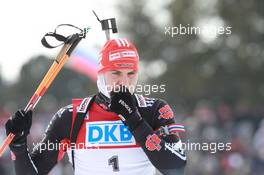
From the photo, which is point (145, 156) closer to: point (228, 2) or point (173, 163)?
point (173, 163)

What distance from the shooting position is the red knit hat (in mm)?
4500

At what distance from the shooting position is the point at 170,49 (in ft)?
94.6

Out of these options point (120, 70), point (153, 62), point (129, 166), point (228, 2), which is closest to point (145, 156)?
point (129, 166)

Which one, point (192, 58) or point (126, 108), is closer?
point (126, 108)

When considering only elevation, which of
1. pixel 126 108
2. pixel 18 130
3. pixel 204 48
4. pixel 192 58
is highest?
pixel 126 108

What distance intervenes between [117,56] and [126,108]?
1.41ft

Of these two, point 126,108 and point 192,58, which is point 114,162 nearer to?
point 126,108

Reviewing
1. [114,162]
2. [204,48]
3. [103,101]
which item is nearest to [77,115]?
[103,101]

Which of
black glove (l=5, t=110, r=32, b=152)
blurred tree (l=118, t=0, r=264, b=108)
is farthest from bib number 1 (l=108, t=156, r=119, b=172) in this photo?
blurred tree (l=118, t=0, r=264, b=108)

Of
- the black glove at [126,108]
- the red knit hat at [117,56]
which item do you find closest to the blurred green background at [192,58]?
the red knit hat at [117,56]

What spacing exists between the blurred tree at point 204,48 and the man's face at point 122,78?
66.7ft

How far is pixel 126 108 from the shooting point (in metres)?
4.27

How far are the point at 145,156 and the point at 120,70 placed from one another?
53 cm

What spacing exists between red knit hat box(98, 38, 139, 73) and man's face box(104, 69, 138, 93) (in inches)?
1.0
